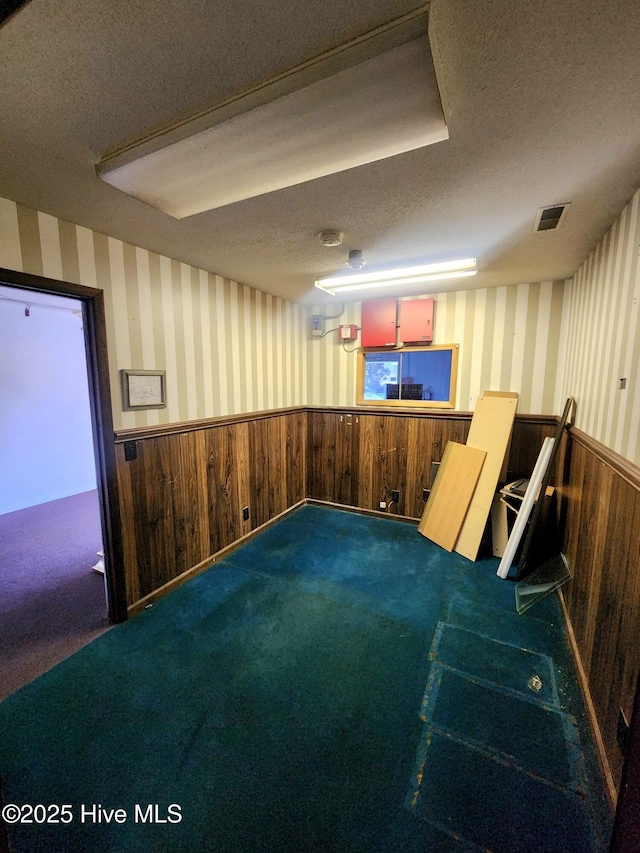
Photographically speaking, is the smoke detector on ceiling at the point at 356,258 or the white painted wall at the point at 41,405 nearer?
the smoke detector on ceiling at the point at 356,258

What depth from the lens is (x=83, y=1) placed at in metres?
0.78

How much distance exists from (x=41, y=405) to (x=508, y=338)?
5.73m

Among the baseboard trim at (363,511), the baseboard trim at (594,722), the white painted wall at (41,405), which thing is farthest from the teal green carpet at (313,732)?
the white painted wall at (41,405)

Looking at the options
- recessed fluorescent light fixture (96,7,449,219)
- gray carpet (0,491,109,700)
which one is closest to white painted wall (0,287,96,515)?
gray carpet (0,491,109,700)

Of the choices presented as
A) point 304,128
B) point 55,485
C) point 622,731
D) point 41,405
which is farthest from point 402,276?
point 55,485

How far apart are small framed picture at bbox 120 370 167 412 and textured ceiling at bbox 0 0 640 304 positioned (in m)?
0.88

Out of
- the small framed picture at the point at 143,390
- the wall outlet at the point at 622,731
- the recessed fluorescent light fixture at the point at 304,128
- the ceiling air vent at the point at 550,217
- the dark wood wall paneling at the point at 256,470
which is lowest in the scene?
the wall outlet at the point at 622,731

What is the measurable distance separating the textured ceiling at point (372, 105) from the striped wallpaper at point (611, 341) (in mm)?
214

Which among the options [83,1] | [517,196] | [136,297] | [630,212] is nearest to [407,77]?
[83,1]

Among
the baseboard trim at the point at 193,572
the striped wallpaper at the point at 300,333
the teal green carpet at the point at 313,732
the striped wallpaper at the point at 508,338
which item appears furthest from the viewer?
the striped wallpaper at the point at 508,338

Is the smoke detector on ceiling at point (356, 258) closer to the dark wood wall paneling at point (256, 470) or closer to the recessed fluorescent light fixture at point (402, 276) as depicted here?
the recessed fluorescent light fixture at point (402, 276)

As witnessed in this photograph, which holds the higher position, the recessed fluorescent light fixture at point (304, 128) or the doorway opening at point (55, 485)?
the recessed fluorescent light fixture at point (304, 128)

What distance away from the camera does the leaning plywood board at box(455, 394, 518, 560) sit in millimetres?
3025

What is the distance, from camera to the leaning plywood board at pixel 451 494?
3.16 m
